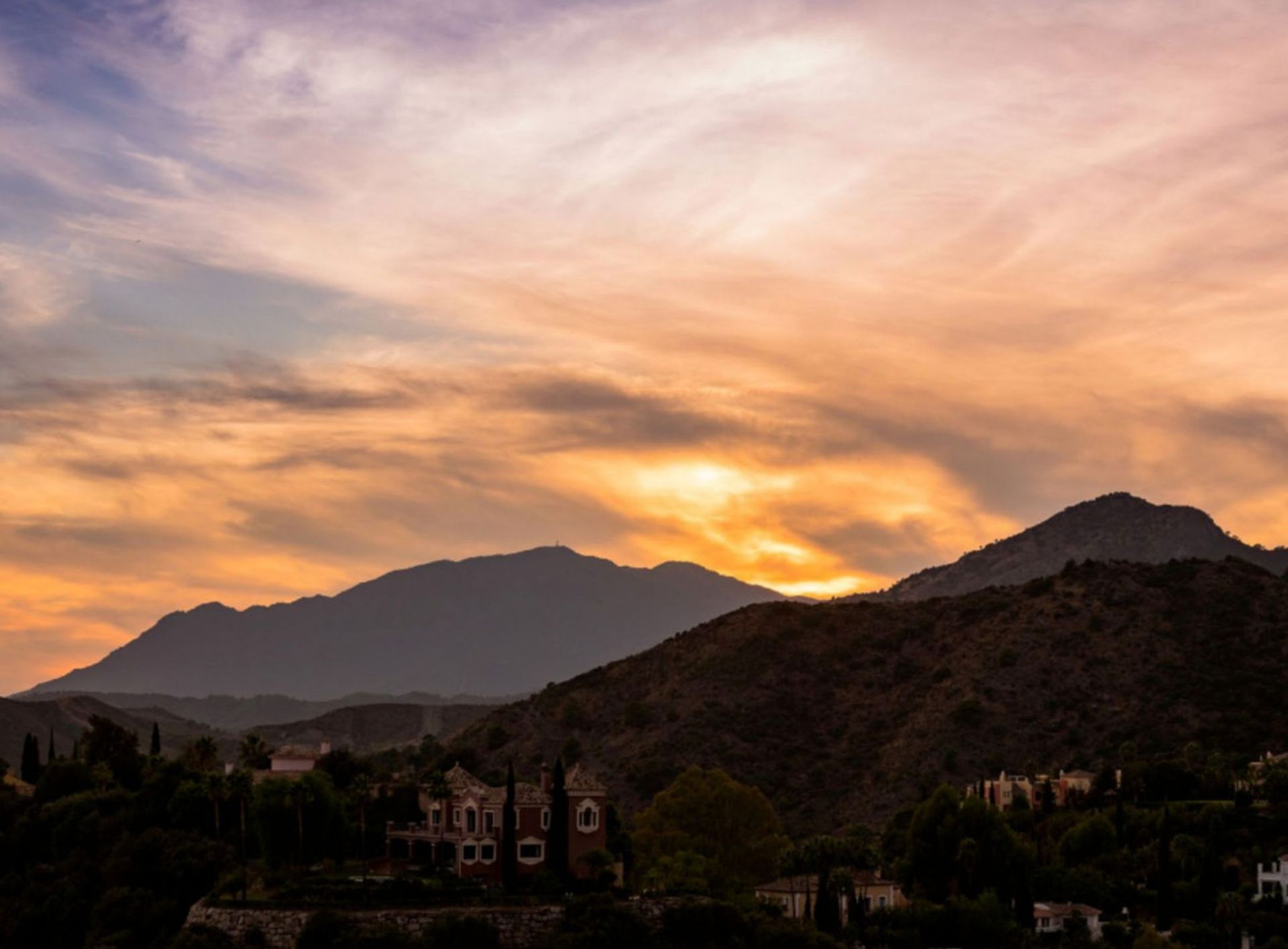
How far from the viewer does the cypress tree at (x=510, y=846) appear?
93500mm

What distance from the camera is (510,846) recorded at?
9412 cm

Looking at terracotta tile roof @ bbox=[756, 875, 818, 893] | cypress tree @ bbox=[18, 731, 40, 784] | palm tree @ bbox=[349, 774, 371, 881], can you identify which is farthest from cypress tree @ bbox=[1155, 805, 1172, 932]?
cypress tree @ bbox=[18, 731, 40, 784]

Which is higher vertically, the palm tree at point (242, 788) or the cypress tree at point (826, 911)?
the palm tree at point (242, 788)

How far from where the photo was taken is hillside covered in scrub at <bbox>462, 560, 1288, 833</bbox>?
162375 millimetres

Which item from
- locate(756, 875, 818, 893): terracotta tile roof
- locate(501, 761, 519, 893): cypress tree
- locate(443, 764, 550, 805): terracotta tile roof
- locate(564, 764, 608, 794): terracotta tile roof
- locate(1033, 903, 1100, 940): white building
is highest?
locate(564, 764, 608, 794): terracotta tile roof

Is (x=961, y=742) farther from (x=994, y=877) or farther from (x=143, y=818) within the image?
(x=143, y=818)

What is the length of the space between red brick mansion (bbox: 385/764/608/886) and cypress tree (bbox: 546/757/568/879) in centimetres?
18

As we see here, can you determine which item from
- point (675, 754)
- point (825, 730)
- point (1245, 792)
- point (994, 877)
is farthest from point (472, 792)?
point (825, 730)

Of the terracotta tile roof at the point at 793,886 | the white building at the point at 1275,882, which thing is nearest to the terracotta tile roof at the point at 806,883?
the terracotta tile roof at the point at 793,886

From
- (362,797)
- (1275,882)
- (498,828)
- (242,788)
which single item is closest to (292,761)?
(242,788)

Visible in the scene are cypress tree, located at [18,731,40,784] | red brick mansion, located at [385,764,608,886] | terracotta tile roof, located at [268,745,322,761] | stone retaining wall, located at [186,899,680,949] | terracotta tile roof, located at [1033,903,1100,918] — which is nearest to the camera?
stone retaining wall, located at [186,899,680,949]

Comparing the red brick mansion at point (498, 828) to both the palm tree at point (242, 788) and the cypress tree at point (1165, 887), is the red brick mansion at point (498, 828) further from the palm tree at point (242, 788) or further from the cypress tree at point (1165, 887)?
the cypress tree at point (1165, 887)

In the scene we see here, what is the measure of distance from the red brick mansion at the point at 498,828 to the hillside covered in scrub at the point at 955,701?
57.9 meters

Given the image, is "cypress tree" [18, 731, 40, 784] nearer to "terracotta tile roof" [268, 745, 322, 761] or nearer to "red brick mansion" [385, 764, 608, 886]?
"terracotta tile roof" [268, 745, 322, 761]
